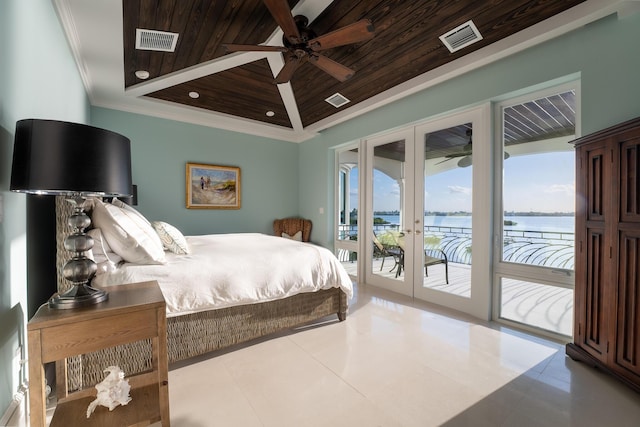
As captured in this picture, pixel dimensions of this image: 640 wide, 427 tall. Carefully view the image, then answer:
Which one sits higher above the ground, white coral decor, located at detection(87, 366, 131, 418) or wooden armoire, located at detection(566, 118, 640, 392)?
wooden armoire, located at detection(566, 118, 640, 392)

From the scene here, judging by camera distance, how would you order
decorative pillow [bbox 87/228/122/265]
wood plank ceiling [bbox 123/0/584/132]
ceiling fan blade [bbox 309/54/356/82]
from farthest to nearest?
1. ceiling fan blade [bbox 309/54/356/82]
2. wood plank ceiling [bbox 123/0/584/132]
3. decorative pillow [bbox 87/228/122/265]

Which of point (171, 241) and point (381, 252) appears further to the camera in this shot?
point (381, 252)

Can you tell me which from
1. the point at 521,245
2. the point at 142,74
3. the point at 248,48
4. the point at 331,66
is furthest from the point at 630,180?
the point at 142,74

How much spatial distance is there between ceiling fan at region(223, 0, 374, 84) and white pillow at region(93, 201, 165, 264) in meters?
1.60

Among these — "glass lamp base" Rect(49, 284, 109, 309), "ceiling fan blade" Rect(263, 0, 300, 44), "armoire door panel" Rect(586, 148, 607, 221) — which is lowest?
"glass lamp base" Rect(49, 284, 109, 309)

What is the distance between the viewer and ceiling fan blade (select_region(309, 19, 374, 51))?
2.04 meters

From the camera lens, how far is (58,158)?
110 centimetres

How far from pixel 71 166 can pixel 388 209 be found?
3.47 metres

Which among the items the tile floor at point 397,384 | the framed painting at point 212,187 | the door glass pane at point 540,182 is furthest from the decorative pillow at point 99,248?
the door glass pane at point 540,182

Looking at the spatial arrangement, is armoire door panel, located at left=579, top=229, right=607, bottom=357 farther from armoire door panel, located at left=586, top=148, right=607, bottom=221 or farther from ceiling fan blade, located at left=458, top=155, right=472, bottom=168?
ceiling fan blade, located at left=458, top=155, right=472, bottom=168

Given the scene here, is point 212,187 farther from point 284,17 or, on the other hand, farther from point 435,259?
point 435,259

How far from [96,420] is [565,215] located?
352 centimetres

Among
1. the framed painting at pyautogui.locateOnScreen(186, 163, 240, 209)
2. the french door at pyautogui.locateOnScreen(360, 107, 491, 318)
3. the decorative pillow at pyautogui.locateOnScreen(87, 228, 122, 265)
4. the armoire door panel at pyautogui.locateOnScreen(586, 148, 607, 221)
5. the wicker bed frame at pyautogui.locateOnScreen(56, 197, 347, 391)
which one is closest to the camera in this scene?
the wicker bed frame at pyautogui.locateOnScreen(56, 197, 347, 391)

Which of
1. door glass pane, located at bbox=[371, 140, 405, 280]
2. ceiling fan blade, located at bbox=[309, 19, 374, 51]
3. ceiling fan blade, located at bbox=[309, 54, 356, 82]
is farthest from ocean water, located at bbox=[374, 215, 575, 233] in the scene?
ceiling fan blade, located at bbox=[309, 19, 374, 51]
